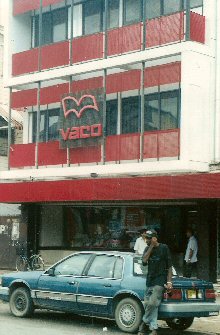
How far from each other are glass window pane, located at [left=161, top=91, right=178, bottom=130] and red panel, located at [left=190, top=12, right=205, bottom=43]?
175 cm

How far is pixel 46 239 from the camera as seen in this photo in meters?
27.6

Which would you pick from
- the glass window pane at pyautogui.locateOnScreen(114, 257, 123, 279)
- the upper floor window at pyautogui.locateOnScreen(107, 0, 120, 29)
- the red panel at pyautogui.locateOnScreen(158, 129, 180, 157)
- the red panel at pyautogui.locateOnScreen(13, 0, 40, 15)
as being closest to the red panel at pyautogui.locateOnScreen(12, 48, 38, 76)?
the red panel at pyautogui.locateOnScreen(13, 0, 40, 15)

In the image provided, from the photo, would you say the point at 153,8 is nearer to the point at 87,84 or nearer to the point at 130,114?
the point at 87,84

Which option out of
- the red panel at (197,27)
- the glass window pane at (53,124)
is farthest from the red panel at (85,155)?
the red panel at (197,27)

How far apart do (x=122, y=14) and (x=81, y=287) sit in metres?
13.4

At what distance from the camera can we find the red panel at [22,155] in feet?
85.1

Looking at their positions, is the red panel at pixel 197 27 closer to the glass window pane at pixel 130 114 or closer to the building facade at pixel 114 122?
the building facade at pixel 114 122

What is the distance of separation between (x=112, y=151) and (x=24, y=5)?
740cm

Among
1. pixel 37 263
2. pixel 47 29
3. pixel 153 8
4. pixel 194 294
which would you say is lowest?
pixel 37 263

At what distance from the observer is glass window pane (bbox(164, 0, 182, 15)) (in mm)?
22750

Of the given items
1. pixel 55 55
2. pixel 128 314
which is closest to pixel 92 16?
pixel 55 55

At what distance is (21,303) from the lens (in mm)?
14375

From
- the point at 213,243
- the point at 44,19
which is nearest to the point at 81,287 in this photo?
the point at 213,243

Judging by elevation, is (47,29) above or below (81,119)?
above
